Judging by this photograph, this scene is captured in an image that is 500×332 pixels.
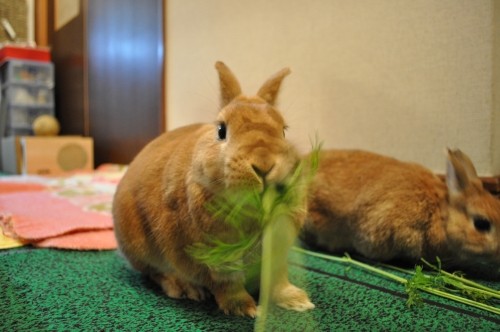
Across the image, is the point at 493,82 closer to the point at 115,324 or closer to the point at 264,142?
the point at 264,142

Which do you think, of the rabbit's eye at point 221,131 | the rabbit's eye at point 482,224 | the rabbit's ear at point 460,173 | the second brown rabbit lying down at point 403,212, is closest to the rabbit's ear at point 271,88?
the rabbit's eye at point 221,131

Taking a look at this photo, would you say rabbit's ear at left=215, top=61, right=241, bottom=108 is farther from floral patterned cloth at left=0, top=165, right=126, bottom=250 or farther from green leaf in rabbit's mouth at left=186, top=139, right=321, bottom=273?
floral patterned cloth at left=0, top=165, right=126, bottom=250

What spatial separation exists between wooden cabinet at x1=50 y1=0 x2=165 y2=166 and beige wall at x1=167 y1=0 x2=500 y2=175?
119cm

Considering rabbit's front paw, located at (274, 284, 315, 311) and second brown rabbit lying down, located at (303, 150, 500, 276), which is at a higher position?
second brown rabbit lying down, located at (303, 150, 500, 276)

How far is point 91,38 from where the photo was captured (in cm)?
464

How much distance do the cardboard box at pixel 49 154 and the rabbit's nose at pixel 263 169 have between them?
13.2 feet

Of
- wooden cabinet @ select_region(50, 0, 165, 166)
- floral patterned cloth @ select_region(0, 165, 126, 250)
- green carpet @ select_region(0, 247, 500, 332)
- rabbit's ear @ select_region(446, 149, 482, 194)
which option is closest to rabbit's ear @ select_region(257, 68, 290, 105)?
green carpet @ select_region(0, 247, 500, 332)

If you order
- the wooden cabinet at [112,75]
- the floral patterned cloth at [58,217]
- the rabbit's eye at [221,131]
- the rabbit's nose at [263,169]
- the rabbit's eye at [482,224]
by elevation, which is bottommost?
the floral patterned cloth at [58,217]

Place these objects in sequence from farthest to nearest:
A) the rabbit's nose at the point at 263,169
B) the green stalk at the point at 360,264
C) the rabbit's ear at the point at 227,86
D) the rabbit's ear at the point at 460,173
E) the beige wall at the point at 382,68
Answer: the beige wall at the point at 382,68 < the rabbit's ear at the point at 460,173 < the green stalk at the point at 360,264 < the rabbit's ear at the point at 227,86 < the rabbit's nose at the point at 263,169

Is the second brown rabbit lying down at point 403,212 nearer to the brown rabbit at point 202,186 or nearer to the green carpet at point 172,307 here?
the green carpet at point 172,307

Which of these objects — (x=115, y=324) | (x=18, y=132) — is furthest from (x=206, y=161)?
(x=18, y=132)

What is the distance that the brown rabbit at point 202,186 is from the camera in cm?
74

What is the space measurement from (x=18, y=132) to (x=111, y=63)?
5.83ft

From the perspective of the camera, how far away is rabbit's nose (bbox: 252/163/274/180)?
0.70 metres
